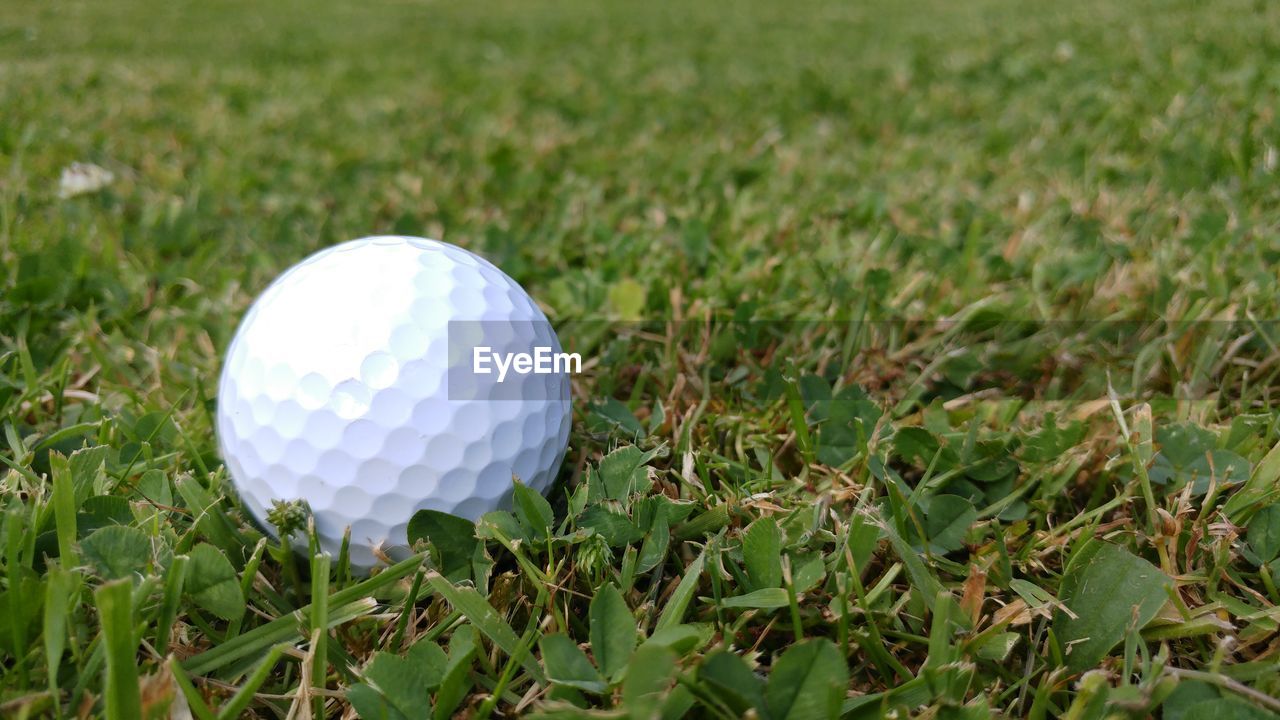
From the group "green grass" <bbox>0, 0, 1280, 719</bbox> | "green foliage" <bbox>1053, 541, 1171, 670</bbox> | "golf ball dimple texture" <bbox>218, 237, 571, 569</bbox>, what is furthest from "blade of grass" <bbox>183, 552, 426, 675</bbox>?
"green foliage" <bbox>1053, 541, 1171, 670</bbox>

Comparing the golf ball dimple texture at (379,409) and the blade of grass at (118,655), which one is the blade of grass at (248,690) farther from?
the golf ball dimple texture at (379,409)

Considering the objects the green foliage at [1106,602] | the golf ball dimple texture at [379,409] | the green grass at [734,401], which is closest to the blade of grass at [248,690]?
the green grass at [734,401]

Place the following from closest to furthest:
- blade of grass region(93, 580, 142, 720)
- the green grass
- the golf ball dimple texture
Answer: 1. blade of grass region(93, 580, 142, 720)
2. the green grass
3. the golf ball dimple texture

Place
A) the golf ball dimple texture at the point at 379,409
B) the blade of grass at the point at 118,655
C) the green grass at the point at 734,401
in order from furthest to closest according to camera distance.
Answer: the golf ball dimple texture at the point at 379,409
the green grass at the point at 734,401
the blade of grass at the point at 118,655

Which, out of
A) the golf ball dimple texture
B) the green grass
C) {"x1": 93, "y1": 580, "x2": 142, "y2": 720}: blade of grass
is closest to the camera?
{"x1": 93, "y1": 580, "x2": 142, "y2": 720}: blade of grass

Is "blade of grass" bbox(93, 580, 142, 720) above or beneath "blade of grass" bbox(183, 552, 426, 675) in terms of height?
above

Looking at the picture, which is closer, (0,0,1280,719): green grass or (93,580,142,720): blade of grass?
(93,580,142,720): blade of grass

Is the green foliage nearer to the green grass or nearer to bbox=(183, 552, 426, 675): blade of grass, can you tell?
the green grass

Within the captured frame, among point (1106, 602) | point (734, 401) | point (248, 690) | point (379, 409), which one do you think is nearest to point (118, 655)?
point (248, 690)
